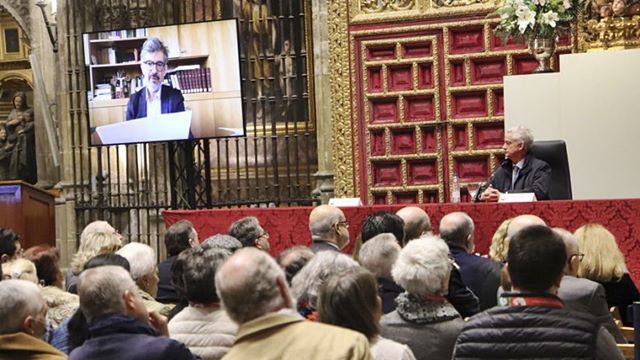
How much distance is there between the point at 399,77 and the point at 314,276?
8.23 metres

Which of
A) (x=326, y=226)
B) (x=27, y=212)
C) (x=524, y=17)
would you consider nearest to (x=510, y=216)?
(x=326, y=226)

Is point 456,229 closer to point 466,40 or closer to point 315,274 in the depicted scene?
point 315,274

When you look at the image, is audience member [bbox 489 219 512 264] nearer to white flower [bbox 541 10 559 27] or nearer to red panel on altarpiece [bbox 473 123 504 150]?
white flower [bbox 541 10 559 27]

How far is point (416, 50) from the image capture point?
12305mm

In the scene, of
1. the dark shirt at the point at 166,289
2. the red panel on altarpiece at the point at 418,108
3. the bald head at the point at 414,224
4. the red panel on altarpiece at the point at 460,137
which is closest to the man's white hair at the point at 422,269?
the dark shirt at the point at 166,289

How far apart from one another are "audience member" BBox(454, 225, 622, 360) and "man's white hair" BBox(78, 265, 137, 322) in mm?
1168

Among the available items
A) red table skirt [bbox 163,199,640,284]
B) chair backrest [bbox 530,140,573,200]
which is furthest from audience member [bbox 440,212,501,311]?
chair backrest [bbox 530,140,573,200]

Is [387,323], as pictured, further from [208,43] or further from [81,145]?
[81,145]

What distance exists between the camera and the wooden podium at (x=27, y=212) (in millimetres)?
11547

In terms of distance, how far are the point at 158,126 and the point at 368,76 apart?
225 cm

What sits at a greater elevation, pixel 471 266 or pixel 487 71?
pixel 487 71

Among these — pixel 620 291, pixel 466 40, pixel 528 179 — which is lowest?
pixel 620 291

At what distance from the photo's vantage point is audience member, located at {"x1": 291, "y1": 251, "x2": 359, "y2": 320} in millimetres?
4312

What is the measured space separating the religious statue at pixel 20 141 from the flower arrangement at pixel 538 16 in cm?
809
